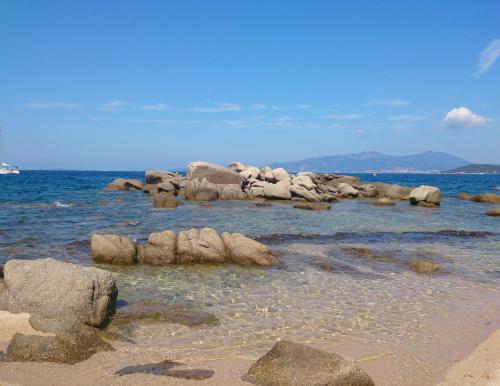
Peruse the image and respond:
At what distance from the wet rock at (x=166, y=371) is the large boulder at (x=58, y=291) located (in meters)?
1.96

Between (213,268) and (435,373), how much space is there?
8.15 meters

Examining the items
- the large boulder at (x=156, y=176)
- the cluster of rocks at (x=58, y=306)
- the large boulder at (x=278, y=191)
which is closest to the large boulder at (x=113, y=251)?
the cluster of rocks at (x=58, y=306)

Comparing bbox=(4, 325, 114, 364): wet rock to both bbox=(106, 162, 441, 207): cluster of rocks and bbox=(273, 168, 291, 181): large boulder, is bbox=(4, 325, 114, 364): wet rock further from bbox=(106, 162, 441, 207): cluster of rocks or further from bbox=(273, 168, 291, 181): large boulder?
bbox=(273, 168, 291, 181): large boulder

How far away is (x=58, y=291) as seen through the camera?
8461 mm

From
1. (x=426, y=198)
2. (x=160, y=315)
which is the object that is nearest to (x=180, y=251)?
(x=160, y=315)

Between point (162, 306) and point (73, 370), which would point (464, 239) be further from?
point (73, 370)

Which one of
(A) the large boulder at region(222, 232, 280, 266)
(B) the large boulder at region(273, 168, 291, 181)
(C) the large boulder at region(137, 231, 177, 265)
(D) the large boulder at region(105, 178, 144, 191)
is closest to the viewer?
(C) the large boulder at region(137, 231, 177, 265)

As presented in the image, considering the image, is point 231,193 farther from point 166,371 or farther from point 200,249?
point 166,371

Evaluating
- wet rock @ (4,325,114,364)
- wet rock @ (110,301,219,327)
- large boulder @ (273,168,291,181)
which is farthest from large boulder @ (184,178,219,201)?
A: wet rock @ (4,325,114,364)

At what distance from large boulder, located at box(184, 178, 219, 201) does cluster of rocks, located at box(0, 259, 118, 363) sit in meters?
30.4

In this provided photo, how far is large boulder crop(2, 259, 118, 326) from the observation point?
27.1ft

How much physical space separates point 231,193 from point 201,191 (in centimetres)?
313

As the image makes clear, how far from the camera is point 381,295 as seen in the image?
1109 centimetres

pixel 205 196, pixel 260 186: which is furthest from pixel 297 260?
pixel 260 186
